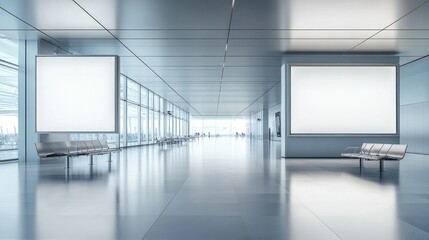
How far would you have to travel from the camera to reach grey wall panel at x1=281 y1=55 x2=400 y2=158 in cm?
1495

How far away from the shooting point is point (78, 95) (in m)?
12.5

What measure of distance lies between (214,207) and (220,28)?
6606 mm

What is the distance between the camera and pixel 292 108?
595 inches

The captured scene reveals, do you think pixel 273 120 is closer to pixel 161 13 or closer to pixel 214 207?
pixel 161 13

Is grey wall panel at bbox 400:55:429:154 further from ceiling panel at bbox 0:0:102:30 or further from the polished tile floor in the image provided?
ceiling panel at bbox 0:0:102:30

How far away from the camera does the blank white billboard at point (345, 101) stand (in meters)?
15.1

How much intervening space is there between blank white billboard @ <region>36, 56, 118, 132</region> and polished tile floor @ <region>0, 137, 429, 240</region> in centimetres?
369

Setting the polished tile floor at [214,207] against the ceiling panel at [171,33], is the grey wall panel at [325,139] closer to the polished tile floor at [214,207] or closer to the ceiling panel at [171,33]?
the ceiling panel at [171,33]

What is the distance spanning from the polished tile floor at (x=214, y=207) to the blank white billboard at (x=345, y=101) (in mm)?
6262

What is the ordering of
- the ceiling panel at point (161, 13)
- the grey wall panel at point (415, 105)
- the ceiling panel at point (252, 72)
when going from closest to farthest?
the ceiling panel at point (161, 13) < the ceiling panel at point (252, 72) < the grey wall panel at point (415, 105)

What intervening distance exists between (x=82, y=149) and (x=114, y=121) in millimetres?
1652

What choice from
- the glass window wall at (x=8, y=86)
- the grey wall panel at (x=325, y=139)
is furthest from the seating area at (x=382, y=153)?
the glass window wall at (x=8, y=86)

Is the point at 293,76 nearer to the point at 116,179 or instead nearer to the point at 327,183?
the point at 327,183

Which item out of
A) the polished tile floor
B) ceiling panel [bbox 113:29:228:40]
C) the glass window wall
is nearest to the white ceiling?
ceiling panel [bbox 113:29:228:40]
